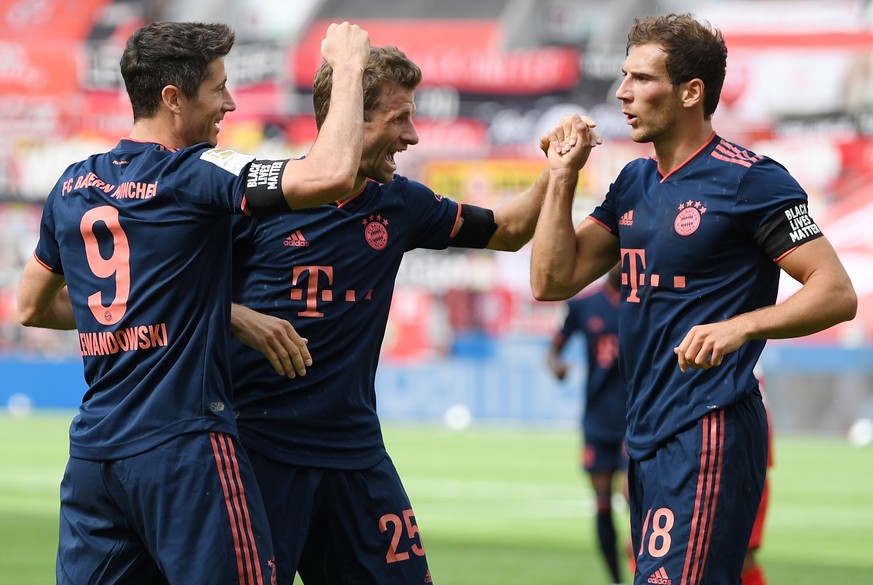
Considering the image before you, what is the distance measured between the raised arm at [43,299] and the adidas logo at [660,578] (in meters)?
2.15

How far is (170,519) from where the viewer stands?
427cm

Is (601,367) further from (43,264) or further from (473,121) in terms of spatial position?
(473,121)

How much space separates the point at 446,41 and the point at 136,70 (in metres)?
26.7

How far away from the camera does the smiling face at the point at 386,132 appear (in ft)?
17.6

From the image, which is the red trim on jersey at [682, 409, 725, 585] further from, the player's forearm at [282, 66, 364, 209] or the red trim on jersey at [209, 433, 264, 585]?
the player's forearm at [282, 66, 364, 209]

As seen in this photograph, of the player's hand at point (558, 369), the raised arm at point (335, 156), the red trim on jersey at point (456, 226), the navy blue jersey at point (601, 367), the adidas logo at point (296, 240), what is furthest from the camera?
the player's hand at point (558, 369)

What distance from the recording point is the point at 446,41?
30.8m

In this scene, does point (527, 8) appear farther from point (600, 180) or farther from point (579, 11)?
point (600, 180)

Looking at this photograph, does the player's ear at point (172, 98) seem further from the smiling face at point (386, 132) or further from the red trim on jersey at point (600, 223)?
the red trim on jersey at point (600, 223)

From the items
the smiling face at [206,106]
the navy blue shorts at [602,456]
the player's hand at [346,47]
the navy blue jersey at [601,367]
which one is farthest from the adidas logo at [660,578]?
the navy blue shorts at [602,456]

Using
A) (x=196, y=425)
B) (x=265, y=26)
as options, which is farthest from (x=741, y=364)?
(x=265, y=26)

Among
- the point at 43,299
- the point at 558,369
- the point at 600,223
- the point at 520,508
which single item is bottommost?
the point at 520,508

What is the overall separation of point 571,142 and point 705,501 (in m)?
1.36

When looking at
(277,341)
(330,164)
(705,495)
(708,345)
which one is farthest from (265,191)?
(705,495)
